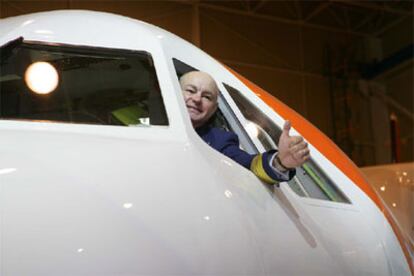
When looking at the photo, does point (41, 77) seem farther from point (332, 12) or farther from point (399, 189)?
point (332, 12)

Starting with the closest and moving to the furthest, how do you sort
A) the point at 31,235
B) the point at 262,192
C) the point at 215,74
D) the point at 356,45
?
the point at 31,235 < the point at 262,192 < the point at 215,74 < the point at 356,45

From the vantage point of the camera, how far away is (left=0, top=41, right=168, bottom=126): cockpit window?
178cm

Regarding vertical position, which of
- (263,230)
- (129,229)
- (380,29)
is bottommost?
(263,230)

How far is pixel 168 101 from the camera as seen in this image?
1.90 m

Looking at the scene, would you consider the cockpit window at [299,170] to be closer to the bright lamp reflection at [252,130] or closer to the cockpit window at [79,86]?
the bright lamp reflection at [252,130]

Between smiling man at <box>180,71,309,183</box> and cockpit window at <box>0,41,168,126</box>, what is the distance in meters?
0.22

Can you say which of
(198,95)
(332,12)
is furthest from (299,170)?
(332,12)

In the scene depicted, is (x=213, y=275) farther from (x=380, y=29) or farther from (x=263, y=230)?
(x=380, y=29)

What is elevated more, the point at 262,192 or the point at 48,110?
the point at 48,110

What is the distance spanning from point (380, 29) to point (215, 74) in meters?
18.8

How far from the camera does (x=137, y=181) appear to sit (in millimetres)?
1480

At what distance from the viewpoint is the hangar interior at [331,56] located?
1675cm

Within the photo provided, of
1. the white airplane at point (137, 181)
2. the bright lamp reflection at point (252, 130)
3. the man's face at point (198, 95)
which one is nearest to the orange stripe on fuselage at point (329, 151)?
the white airplane at point (137, 181)

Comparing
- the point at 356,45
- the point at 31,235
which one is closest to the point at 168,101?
the point at 31,235
